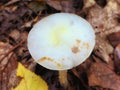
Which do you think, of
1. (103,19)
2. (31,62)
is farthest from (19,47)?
(103,19)

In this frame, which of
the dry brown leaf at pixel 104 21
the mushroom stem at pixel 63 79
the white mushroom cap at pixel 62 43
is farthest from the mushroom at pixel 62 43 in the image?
the dry brown leaf at pixel 104 21

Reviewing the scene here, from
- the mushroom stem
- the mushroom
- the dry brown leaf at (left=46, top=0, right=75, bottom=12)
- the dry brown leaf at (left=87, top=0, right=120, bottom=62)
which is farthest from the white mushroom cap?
the dry brown leaf at (left=46, top=0, right=75, bottom=12)

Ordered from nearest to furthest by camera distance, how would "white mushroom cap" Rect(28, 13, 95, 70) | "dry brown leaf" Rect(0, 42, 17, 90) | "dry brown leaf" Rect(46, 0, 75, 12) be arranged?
"white mushroom cap" Rect(28, 13, 95, 70) < "dry brown leaf" Rect(0, 42, 17, 90) < "dry brown leaf" Rect(46, 0, 75, 12)

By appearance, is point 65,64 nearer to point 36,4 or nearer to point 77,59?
point 77,59

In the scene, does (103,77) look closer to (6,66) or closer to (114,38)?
(114,38)

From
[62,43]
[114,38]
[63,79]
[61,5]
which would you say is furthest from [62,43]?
[61,5]

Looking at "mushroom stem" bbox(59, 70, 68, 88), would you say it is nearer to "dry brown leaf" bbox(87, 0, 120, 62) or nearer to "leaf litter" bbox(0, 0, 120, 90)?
"leaf litter" bbox(0, 0, 120, 90)

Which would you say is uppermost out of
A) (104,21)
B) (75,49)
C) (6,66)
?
(75,49)
